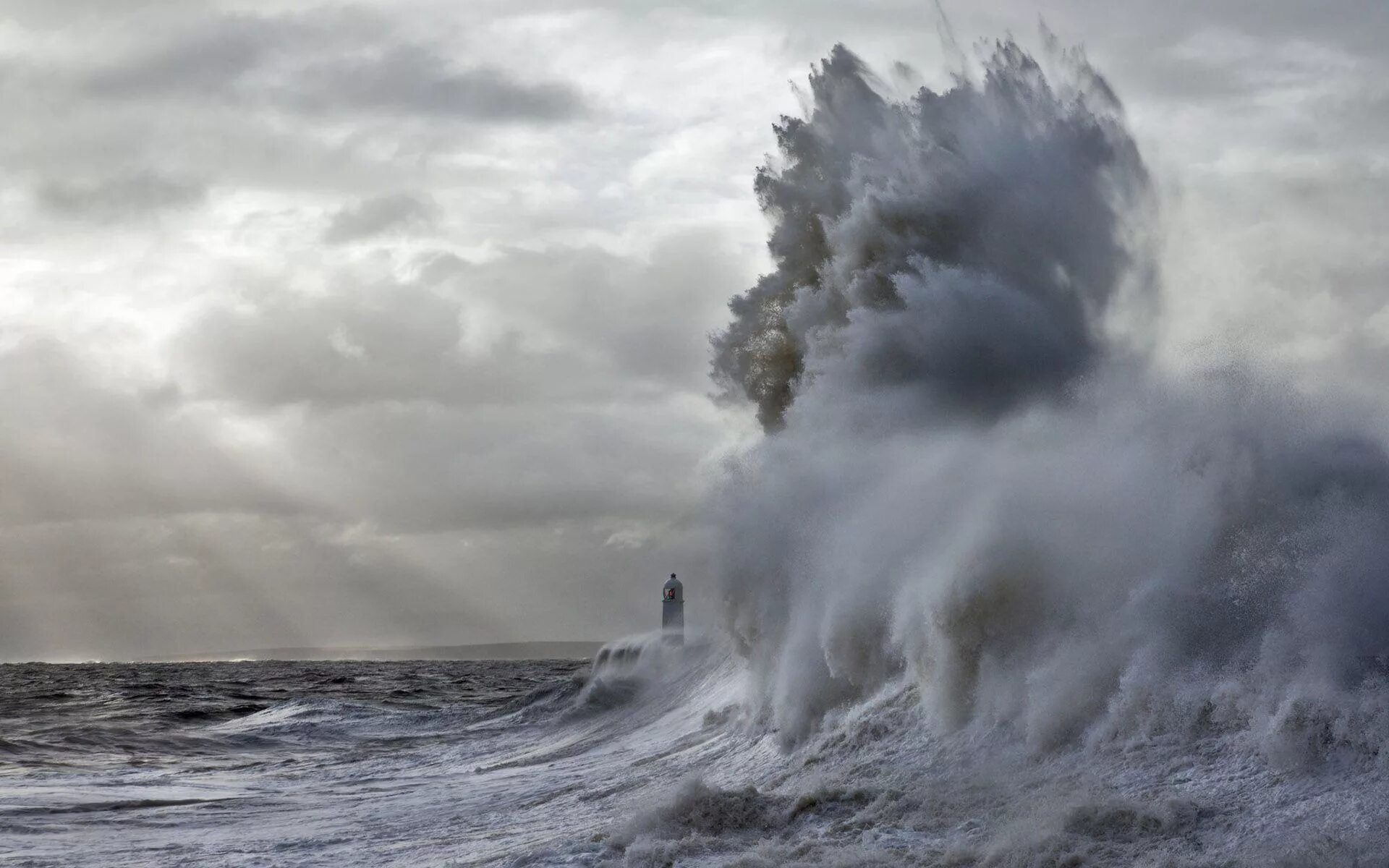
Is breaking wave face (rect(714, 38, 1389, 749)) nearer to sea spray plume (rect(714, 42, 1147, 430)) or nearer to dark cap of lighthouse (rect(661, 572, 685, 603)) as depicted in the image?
sea spray plume (rect(714, 42, 1147, 430))

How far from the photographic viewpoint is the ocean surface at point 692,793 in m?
6.09

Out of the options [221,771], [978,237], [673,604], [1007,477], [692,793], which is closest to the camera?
[692,793]

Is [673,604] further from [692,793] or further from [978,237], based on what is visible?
[692,793]

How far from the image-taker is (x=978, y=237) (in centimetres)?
1348

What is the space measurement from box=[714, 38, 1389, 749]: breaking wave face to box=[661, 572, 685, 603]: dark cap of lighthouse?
1399cm

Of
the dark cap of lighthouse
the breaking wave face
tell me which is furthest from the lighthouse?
the breaking wave face

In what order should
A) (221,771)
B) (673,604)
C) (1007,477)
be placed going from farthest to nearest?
(673,604), (221,771), (1007,477)

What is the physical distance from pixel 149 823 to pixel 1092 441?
975 centimetres

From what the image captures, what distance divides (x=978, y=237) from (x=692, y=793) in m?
7.71

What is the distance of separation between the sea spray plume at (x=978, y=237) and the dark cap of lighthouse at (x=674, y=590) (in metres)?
16.4

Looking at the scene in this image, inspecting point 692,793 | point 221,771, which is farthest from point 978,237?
point 221,771

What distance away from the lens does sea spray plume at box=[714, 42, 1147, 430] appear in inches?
500

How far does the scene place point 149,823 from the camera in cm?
1202

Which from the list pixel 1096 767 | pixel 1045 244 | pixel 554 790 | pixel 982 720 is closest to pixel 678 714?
pixel 554 790
